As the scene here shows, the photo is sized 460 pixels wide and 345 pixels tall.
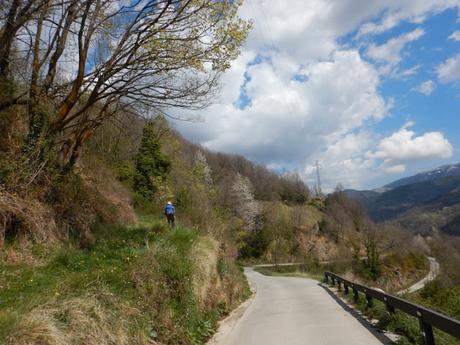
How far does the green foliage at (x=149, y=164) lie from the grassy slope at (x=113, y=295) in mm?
14283

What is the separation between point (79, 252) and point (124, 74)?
5.04 meters

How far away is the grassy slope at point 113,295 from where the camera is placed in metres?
5.66

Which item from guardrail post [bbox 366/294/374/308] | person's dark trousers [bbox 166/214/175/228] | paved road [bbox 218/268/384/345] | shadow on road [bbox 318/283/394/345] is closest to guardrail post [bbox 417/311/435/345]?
shadow on road [bbox 318/283/394/345]

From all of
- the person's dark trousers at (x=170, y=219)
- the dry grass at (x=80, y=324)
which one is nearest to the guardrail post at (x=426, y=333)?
the dry grass at (x=80, y=324)

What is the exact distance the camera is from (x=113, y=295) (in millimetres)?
7469

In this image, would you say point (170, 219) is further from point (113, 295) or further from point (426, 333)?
point (426, 333)

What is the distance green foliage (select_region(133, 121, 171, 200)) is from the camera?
88.8 ft

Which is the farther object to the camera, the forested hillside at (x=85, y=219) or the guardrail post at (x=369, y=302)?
the guardrail post at (x=369, y=302)

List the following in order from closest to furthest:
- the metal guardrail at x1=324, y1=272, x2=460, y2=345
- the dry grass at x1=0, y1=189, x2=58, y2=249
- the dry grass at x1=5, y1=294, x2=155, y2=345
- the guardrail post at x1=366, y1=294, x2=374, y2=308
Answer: the dry grass at x1=5, y1=294, x2=155, y2=345
the metal guardrail at x1=324, y1=272, x2=460, y2=345
the dry grass at x1=0, y1=189, x2=58, y2=249
the guardrail post at x1=366, y1=294, x2=374, y2=308

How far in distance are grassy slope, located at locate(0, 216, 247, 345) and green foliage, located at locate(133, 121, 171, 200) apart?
14.3 metres

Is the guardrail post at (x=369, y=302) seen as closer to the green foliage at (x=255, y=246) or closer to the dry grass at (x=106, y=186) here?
the dry grass at (x=106, y=186)

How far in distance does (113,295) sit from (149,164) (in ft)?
71.5

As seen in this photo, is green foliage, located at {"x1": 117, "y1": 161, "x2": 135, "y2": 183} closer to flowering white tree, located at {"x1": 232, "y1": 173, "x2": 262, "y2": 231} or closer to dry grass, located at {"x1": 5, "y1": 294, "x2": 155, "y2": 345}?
dry grass, located at {"x1": 5, "y1": 294, "x2": 155, "y2": 345}

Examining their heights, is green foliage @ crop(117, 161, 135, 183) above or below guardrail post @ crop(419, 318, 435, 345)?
above
